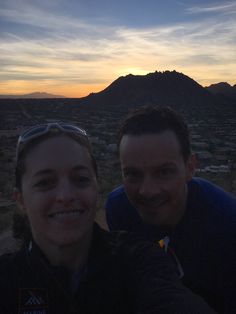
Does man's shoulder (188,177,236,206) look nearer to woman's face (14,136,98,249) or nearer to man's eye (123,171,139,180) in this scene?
man's eye (123,171,139,180)

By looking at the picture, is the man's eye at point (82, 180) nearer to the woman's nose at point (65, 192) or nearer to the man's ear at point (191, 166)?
the woman's nose at point (65, 192)

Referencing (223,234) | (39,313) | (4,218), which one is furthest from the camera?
(4,218)

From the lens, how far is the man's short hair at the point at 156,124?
304 centimetres

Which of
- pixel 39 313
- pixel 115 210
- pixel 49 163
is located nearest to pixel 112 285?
pixel 39 313

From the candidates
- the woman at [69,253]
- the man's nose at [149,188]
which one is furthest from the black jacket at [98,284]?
the man's nose at [149,188]

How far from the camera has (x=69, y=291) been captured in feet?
6.85

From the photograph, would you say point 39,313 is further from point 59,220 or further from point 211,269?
point 211,269

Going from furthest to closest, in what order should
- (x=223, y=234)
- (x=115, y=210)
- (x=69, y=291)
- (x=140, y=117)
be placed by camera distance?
(x=115, y=210) → (x=140, y=117) → (x=223, y=234) → (x=69, y=291)

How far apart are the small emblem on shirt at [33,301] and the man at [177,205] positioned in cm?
103

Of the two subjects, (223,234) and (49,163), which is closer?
(49,163)

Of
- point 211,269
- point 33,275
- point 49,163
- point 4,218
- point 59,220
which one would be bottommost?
point 4,218

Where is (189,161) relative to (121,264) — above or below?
above

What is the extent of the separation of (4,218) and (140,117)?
6.74 meters

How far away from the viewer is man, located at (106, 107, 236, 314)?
2670 millimetres
